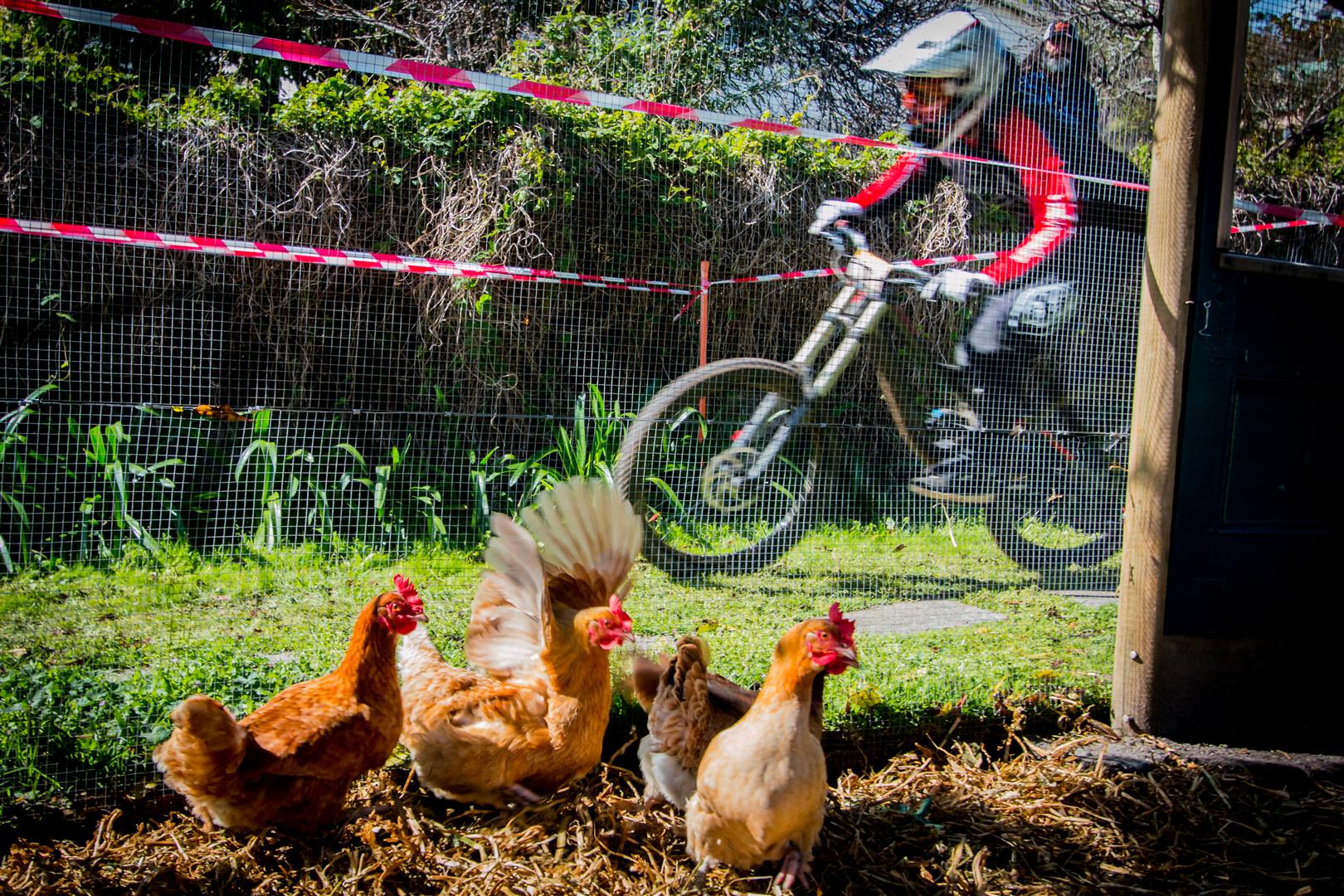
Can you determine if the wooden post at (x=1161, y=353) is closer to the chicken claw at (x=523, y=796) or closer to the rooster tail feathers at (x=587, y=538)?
the rooster tail feathers at (x=587, y=538)

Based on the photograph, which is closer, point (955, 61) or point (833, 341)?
point (955, 61)

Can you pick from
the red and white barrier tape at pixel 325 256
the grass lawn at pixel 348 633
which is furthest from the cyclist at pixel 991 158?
the red and white barrier tape at pixel 325 256

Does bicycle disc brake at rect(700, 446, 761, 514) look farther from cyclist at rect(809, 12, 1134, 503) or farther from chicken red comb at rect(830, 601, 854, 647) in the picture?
chicken red comb at rect(830, 601, 854, 647)

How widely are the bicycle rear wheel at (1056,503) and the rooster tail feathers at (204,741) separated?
10.3 ft

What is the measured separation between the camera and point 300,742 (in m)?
1.99

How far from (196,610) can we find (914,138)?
3629 millimetres

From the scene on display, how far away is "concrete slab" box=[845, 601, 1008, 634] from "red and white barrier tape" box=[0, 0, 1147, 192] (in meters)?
1.95

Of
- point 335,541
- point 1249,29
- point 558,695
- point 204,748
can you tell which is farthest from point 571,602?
point 1249,29

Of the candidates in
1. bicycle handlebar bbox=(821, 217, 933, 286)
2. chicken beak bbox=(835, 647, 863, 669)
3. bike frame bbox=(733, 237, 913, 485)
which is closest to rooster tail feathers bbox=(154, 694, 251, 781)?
chicken beak bbox=(835, 647, 863, 669)

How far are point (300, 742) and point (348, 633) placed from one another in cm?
119

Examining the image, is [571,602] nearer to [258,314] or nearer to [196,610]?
[196,610]

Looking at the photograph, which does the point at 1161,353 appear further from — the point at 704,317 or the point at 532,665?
→ the point at 532,665

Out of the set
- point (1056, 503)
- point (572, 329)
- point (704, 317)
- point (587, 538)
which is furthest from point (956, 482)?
point (587, 538)

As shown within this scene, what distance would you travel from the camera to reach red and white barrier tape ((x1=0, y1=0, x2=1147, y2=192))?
7.57 feet
